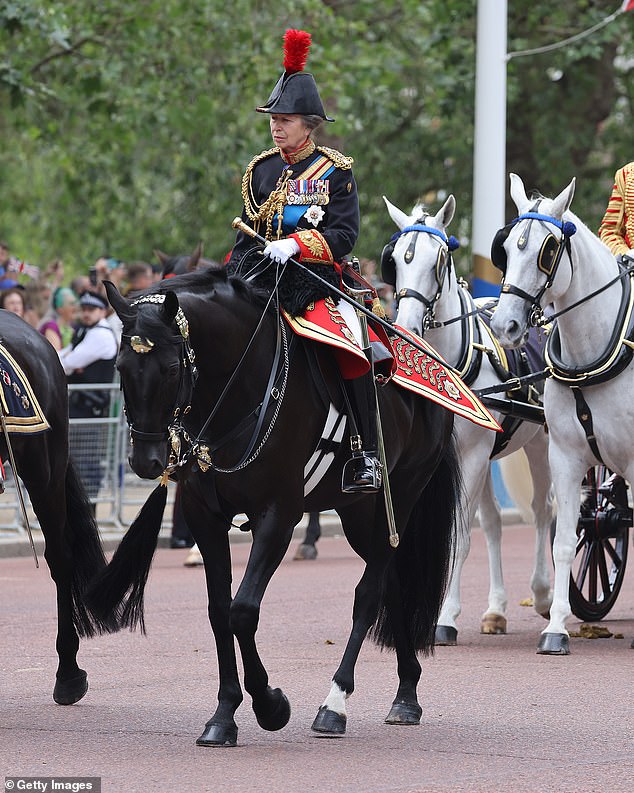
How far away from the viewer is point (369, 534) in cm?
719

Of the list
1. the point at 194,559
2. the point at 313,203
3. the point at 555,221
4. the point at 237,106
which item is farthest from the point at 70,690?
the point at 237,106

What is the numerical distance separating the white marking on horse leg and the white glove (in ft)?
5.76

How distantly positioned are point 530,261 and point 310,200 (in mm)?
2413

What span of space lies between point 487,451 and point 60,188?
22457 mm

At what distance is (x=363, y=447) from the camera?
6801mm

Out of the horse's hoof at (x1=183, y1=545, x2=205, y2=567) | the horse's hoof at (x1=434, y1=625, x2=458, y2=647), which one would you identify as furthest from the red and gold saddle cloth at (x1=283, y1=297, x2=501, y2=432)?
the horse's hoof at (x1=183, y1=545, x2=205, y2=567)

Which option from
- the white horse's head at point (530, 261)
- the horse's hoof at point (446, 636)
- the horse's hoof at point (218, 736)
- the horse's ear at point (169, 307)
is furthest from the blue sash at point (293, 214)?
the horse's hoof at point (446, 636)

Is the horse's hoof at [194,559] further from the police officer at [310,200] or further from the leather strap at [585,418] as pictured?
the police officer at [310,200]

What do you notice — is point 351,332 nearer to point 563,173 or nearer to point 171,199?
point 563,173

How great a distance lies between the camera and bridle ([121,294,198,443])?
19.1 ft

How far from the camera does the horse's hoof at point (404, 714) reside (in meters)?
6.92

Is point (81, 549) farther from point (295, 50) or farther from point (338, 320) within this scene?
point (295, 50)

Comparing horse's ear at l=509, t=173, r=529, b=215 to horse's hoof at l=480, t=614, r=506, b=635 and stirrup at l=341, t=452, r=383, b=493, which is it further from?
stirrup at l=341, t=452, r=383, b=493

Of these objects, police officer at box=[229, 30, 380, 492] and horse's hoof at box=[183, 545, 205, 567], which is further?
horse's hoof at box=[183, 545, 205, 567]
